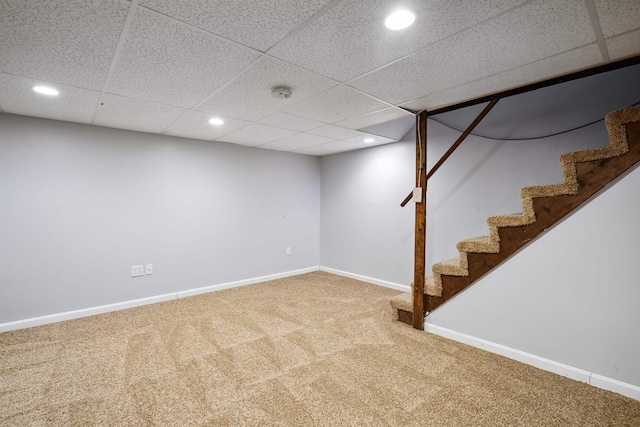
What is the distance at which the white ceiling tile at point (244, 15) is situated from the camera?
1237 millimetres

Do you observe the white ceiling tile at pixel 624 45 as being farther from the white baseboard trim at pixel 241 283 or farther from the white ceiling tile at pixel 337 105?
the white baseboard trim at pixel 241 283

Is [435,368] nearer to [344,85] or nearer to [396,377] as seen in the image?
[396,377]

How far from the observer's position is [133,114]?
2.70m

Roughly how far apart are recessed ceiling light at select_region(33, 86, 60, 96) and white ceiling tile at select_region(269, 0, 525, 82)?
1815 millimetres

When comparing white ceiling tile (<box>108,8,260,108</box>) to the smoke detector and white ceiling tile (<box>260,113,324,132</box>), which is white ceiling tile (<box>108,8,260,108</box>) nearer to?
the smoke detector

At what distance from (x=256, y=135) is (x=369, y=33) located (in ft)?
7.76

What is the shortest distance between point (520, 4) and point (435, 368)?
7.28ft

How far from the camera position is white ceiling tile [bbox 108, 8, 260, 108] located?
1435 mm

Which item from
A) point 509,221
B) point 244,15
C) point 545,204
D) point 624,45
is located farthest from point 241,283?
point 624,45

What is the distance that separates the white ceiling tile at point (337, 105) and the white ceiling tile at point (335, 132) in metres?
0.34

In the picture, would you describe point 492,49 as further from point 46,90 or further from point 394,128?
point 46,90

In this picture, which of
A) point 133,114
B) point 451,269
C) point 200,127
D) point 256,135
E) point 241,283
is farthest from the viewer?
point 241,283

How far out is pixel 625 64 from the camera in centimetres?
181

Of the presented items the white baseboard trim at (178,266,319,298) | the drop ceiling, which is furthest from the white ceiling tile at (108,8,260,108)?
the white baseboard trim at (178,266,319,298)
